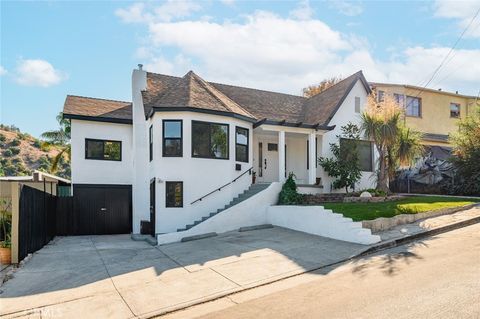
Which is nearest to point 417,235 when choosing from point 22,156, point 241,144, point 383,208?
point 383,208

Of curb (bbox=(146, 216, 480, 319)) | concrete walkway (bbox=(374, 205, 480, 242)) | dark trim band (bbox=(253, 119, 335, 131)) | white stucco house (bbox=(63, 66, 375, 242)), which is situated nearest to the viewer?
curb (bbox=(146, 216, 480, 319))

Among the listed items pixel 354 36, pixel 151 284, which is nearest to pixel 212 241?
pixel 151 284

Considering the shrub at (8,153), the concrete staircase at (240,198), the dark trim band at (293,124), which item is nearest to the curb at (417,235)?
the concrete staircase at (240,198)

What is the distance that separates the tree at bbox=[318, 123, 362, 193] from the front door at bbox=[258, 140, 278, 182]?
249cm

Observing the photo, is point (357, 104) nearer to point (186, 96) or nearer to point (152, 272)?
point (186, 96)

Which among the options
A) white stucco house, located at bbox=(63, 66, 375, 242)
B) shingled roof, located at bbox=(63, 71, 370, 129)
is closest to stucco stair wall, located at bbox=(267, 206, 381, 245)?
white stucco house, located at bbox=(63, 66, 375, 242)

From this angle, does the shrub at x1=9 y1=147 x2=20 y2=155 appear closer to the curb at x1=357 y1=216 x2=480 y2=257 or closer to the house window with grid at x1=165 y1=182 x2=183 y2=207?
the house window with grid at x1=165 y1=182 x2=183 y2=207

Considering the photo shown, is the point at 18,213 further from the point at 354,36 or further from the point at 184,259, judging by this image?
the point at 354,36

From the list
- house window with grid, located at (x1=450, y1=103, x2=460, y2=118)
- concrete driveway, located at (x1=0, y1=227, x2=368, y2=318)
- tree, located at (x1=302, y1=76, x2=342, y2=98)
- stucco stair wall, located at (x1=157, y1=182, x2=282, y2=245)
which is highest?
tree, located at (x1=302, y1=76, x2=342, y2=98)

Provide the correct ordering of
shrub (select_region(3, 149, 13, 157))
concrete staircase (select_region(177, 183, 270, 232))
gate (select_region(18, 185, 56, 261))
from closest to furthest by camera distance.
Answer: gate (select_region(18, 185, 56, 261))
concrete staircase (select_region(177, 183, 270, 232))
shrub (select_region(3, 149, 13, 157))

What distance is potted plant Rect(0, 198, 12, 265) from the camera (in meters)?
9.86

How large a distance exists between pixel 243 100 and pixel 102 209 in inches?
371

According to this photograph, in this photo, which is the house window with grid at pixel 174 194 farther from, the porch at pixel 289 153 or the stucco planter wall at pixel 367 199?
the stucco planter wall at pixel 367 199

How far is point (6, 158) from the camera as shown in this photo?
5316 centimetres
